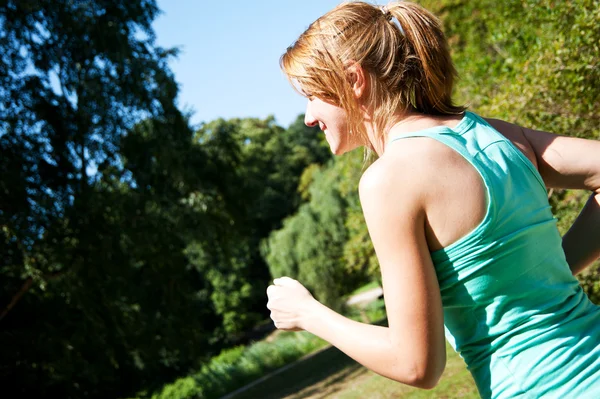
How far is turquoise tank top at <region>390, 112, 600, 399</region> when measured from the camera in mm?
1157

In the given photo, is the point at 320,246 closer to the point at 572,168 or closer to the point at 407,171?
the point at 572,168

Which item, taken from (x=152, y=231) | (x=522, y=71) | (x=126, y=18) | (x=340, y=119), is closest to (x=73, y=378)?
(x=152, y=231)

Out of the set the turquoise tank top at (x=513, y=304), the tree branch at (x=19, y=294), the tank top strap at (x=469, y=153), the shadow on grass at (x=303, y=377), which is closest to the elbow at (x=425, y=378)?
the turquoise tank top at (x=513, y=304)

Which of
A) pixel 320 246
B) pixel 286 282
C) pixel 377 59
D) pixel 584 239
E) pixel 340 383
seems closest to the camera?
pixel 377 59

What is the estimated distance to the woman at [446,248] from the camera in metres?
1.14

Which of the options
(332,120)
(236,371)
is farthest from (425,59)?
(236,371)

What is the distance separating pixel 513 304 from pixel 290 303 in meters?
0.46

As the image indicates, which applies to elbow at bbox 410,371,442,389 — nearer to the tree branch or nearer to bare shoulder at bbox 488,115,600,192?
bare shoulder at bbox 488,115,600,192

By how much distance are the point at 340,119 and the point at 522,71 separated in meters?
6.13

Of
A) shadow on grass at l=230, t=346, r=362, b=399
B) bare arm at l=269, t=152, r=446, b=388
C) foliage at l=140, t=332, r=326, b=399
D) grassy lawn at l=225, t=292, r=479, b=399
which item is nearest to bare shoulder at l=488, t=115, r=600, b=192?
bare arm at l=269, t=152, r=446, b=388

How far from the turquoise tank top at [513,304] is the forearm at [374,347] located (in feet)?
0.42

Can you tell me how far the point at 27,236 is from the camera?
1336 centimetres

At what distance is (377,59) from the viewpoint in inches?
51.7

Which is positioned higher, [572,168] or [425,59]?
[425,59]
